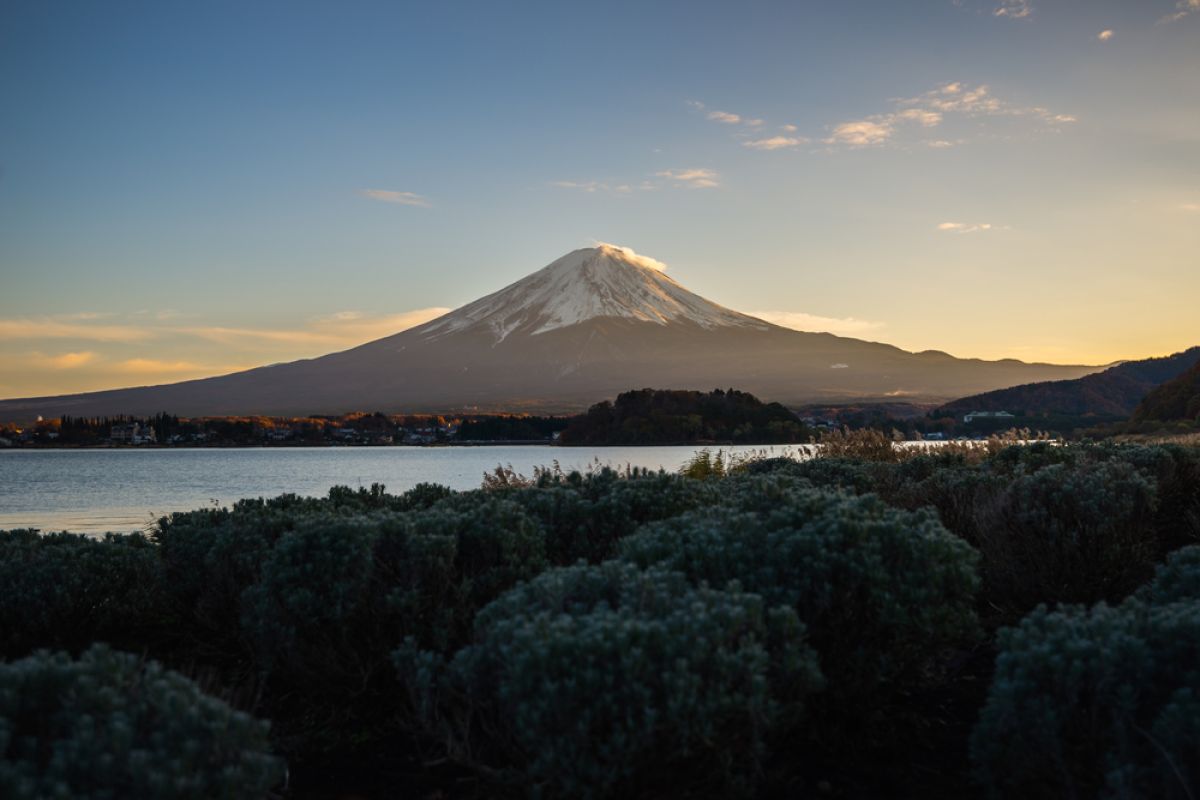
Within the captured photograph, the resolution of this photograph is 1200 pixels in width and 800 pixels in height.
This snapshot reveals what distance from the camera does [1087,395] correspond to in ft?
143

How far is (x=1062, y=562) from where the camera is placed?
5.62m

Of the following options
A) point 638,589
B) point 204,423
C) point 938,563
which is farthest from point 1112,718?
point 204,423

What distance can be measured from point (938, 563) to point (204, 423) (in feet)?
235

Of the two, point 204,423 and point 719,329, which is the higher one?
point 719,329

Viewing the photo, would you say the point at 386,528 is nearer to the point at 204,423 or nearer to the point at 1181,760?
the point at 1181,760

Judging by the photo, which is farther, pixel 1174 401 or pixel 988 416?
pixel 988 416

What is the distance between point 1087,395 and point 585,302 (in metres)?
62.3

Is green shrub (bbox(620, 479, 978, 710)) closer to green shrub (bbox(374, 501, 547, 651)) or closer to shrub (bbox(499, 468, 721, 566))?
green shrub (bbox(374, 501, 547, 651))

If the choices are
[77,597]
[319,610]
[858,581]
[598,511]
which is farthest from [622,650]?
[77,597]

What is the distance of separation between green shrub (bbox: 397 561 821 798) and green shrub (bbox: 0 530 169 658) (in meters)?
3.12

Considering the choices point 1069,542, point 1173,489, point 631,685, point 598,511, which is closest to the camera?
point 631,685

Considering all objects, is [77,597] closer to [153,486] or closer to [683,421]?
[153,486]

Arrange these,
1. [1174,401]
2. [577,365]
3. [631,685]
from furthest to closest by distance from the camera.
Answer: [577,365], [1174,401], [631,685]

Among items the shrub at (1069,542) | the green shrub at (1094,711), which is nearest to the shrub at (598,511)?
the shrub at (1069,542)
